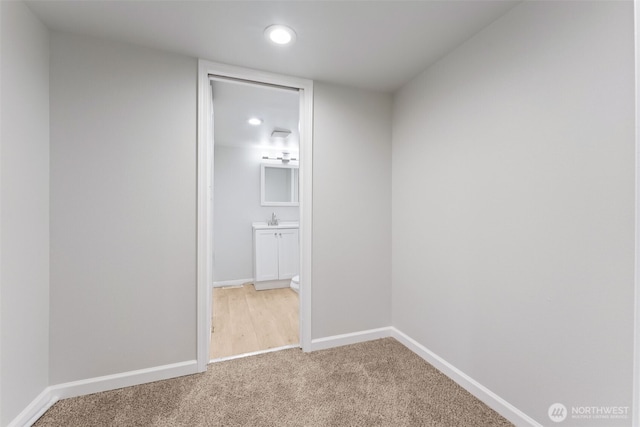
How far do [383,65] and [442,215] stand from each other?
48.2 inches

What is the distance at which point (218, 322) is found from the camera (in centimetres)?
285

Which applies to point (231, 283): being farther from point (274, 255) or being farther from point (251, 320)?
point (251, 320)

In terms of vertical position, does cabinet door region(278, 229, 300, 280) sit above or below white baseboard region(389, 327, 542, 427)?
above

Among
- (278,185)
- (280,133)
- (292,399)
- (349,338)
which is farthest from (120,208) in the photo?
(278,185)

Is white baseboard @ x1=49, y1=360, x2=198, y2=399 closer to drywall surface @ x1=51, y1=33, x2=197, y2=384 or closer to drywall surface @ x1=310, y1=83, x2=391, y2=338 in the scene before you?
drywall surface @ x1=51, y1=33, x2=197, y2=384

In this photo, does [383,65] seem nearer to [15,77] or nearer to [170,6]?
[170,6]

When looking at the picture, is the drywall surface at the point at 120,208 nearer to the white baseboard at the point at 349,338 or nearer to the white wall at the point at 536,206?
the white baseboard at the point at 349,338

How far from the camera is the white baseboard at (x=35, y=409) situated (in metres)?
1.38

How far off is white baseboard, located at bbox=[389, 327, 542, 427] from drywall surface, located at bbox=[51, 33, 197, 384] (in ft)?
5.68

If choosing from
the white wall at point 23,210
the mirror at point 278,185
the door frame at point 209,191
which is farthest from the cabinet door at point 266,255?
the white wall at point 23,210

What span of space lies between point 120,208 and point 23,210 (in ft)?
1.41

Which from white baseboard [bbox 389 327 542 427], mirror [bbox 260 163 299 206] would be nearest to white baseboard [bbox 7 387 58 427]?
white baseboard [bbox 389 327 542 427]

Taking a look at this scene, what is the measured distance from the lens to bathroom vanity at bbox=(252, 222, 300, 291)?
3.99m

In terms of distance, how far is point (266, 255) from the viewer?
13.2ft
